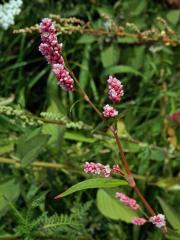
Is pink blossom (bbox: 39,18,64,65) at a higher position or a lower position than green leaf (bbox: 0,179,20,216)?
higher

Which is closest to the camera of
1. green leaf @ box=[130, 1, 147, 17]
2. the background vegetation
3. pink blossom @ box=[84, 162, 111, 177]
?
pink blossom @ box=[84, 162, 111, 177]

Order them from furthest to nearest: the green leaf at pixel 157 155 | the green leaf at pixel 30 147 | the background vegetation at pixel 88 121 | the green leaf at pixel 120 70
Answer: the green leaf at pixel 120 70
the green leaf at pixel 157 155
the background vegetation at pixel 88 121
the green leaf at pixel 30 147

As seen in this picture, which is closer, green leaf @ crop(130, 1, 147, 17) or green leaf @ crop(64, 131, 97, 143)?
green leaf @ crop(64, 131, 97, 143)

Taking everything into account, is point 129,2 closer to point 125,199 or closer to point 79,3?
point 79,3

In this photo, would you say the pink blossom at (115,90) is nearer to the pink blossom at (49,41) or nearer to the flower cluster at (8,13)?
the pink blossom at (49,41)

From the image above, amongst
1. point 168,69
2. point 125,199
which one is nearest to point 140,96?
point 168,69

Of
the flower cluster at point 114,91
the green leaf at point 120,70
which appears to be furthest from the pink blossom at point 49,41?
the green leaf at point 120,70

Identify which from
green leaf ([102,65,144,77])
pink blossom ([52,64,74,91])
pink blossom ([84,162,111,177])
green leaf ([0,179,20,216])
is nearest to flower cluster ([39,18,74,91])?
pink blossom ([52,64,74,91])

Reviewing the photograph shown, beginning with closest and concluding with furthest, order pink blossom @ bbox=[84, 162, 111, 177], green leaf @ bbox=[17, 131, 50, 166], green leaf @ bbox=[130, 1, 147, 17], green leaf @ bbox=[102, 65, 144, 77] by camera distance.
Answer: pink blossom @ bbox=[84, 162, 111, 177]
green leaf @ bbox=[17, 131, 50, 166]
green leaf @ bbox=[102, 65, 144, 77]
green leaf @ bbox=[130, 1, 147, 17]

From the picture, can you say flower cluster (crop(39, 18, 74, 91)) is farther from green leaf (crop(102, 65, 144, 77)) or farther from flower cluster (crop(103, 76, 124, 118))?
green leaf (crop(102, 65, 144, 77))
